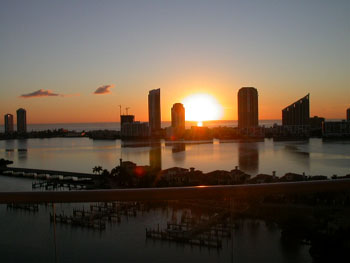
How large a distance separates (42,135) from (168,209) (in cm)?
2813

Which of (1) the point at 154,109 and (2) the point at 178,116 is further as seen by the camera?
(2) the point at 178,116

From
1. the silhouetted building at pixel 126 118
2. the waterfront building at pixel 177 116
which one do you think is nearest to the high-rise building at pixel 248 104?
the waterfront building at pixel 177 116

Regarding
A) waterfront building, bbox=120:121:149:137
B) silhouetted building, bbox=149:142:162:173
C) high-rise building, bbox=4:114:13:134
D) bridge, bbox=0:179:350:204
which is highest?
high-rise building, bbox=4:114:13:134

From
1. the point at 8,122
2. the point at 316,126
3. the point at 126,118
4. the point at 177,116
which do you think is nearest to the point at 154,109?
the point at 177,116

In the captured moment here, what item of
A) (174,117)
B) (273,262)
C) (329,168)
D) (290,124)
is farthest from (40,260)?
(174,117)

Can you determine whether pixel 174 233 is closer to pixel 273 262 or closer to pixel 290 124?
pixel 273 262

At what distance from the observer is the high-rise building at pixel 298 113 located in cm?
2234

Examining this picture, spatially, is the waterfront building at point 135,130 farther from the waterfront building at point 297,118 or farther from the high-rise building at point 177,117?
the waterfront building at point 297,118

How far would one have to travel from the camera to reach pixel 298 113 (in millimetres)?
22703

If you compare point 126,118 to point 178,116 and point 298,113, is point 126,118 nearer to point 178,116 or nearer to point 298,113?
point 178,116

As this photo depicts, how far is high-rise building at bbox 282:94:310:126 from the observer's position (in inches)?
880

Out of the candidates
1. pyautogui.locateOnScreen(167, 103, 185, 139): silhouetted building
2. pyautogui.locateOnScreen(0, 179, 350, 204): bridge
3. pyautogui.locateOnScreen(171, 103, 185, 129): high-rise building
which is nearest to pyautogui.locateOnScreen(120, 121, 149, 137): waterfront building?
pyautogui.locateOnScreen(167, 103, 185, 139): silhouetted building

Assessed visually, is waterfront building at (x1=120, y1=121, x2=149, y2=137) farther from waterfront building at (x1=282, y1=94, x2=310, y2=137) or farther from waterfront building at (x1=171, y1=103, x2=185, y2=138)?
waterfront building at (x1=282, y1=94, x2=310, y2=137)

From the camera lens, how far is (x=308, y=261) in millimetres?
431
